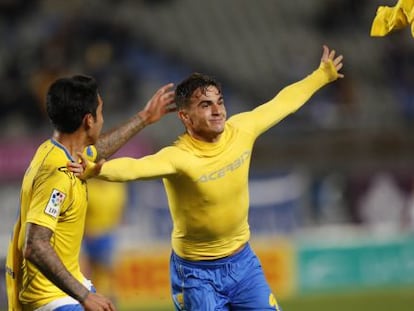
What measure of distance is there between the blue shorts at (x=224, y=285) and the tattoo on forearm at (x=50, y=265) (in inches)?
48.0

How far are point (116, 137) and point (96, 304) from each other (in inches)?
60.3

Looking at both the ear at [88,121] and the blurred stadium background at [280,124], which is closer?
the ear at [88,121]

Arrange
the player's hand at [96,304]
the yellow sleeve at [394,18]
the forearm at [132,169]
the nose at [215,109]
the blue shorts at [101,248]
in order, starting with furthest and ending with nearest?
the blue shorts at [101,248]
the yellow sleeve at [394,18]
the nose at [215,109]
the forearm at [132,169]
the player's hand at [96,304]

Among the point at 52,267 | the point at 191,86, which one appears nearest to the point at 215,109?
the point at 191,86

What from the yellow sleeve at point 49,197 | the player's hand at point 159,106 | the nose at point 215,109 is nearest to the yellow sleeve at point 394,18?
the nose at point 215,109

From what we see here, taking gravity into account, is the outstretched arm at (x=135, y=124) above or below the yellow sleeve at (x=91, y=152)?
above

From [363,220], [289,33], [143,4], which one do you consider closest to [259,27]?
[289,33]

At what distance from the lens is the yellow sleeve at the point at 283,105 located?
23.9 feet

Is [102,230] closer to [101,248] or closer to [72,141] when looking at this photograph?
[101,248]

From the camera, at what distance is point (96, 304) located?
5.82 meters

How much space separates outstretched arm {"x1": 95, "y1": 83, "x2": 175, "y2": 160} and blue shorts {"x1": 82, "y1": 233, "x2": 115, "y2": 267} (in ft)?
18.1

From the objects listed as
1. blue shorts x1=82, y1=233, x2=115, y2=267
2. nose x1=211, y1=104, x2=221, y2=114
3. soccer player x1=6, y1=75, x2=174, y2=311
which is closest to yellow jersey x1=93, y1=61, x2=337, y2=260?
nose x1=211, y1=104, x2=221, y2=114

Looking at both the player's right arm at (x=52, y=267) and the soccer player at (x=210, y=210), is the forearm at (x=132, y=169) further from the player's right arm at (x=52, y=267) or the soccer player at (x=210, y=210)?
the player's right arm at (x=52, y=267)

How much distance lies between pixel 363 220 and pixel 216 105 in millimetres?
8773
